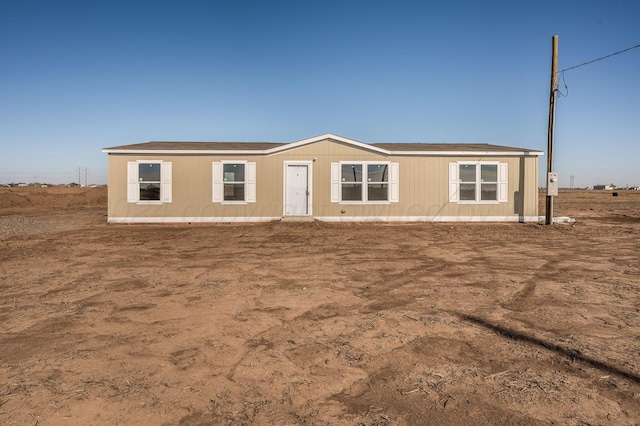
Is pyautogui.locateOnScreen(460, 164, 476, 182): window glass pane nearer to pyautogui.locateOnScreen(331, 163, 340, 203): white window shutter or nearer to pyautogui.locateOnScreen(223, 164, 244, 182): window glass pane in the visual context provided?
pyautogui.locateOnScreen(331, 163, 340, 203): white window shutter

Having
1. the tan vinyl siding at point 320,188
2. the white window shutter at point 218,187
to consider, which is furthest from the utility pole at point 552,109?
the white window shutter at point 218,187

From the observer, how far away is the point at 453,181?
619 inches

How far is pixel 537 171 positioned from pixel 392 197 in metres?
6.08

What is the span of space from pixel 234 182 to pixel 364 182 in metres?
5.12

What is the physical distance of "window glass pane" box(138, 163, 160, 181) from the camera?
1509 centimetres

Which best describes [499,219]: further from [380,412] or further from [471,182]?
[380,412]

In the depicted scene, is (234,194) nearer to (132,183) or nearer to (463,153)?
(132,183)

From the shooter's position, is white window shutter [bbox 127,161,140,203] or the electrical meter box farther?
white window shutter [bbox 127,161,140,203]

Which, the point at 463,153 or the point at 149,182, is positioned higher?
the point at 463,153

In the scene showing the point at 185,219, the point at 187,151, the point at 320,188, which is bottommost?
the point at 185,219

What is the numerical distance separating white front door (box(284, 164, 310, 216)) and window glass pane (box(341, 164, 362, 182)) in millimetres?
1467

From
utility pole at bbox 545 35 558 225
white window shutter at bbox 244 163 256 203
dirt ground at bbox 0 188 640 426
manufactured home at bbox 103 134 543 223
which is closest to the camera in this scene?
dirt ground at bbox 0 188 640 426

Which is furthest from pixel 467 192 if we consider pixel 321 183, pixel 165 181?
pixel 165 181

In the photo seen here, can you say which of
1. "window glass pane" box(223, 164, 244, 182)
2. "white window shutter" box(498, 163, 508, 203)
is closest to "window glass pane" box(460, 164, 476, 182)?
"white window shutter" box(498, 163, 508, 203)
